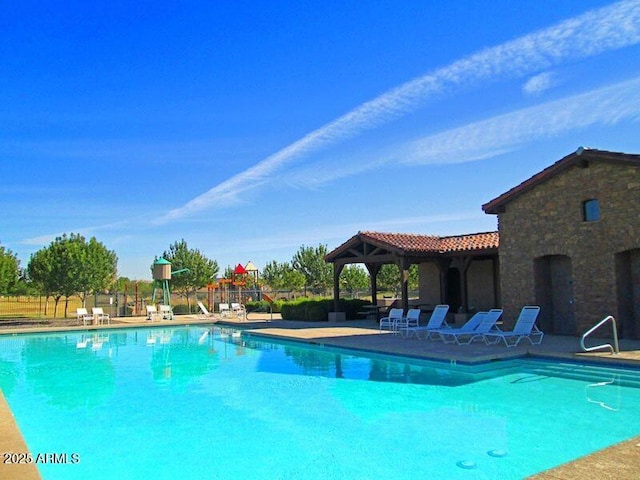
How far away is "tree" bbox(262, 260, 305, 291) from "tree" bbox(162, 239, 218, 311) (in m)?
6.73

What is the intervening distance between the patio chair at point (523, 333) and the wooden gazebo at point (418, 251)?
463cm

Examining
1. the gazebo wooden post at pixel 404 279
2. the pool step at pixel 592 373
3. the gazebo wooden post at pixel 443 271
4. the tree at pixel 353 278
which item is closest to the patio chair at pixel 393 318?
the gazebo wooden post at pixel 404 279

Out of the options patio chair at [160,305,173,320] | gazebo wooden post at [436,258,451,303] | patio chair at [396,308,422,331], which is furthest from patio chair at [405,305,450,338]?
patio chair at [160,305,173,320]

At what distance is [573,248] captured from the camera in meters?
13.9

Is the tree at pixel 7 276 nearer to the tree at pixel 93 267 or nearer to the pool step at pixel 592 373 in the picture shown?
the tree at pixel 93 267

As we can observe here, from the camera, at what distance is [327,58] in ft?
45.1

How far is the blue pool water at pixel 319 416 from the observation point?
19.8 feet

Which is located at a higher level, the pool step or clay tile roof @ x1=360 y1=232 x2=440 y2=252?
clay tile roof @ x1=360 y1=232 x2=440 y2=252

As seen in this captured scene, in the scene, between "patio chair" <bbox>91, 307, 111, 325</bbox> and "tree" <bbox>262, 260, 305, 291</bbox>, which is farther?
"tree" <bbox>262, 260, 305, 291</bbox>

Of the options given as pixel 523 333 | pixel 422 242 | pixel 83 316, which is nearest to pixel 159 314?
pixel 83 316

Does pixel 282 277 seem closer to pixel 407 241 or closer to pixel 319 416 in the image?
pixel 407 241

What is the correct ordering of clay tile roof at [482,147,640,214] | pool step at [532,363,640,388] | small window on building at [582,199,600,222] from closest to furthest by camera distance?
1. pool step at [532,363,640,388]
2. clay tile roof at [482,147,640,214]
3. small window on building at [582,199,600,222]

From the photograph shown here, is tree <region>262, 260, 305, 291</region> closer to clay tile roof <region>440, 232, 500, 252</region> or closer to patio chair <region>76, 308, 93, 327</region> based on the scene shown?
patio chair <region>76, 308, 93, 327</region>

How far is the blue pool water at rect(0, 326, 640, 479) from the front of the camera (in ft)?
19.8
